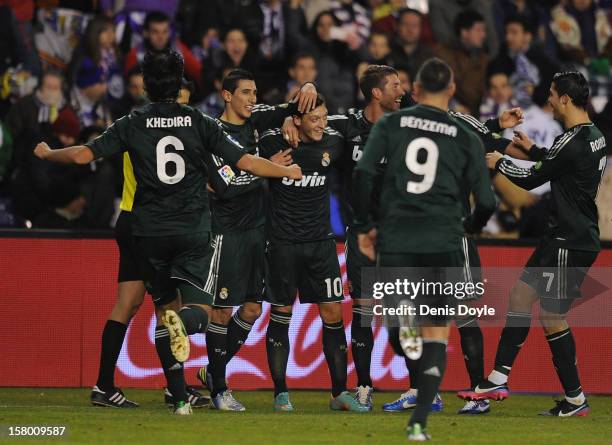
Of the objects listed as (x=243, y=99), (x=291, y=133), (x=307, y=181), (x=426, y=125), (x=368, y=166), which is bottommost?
(x=307, y=181)

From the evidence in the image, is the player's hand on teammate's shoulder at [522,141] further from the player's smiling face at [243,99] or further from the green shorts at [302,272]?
the player's smiling face at [243,99]

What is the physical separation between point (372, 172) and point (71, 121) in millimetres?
6514

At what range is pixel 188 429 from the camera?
342 inches

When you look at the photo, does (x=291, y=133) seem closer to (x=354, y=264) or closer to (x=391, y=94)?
(x=391, y=94)

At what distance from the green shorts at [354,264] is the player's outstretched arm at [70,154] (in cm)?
247

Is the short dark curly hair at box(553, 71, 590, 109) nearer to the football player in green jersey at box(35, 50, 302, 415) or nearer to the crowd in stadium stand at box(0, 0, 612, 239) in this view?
the football player in green jersey at box(35, 50, 302, 415)

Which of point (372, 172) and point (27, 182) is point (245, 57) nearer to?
point (27, 182)

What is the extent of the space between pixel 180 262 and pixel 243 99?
1727 millimetres

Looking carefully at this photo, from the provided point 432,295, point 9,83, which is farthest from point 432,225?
point 9,83

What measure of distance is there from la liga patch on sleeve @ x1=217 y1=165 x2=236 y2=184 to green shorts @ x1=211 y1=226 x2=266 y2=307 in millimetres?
462

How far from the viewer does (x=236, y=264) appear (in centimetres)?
1061

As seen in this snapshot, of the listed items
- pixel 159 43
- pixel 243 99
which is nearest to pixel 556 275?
pixel 243 99

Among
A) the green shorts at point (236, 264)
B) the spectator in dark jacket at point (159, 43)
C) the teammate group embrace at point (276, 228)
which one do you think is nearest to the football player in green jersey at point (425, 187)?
the teammate group embrace at point (276, 228)

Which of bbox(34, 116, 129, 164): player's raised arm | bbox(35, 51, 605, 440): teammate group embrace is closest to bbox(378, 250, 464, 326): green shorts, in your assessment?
bbox(35, 51, 605, 440): teammate group embrace
